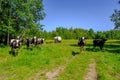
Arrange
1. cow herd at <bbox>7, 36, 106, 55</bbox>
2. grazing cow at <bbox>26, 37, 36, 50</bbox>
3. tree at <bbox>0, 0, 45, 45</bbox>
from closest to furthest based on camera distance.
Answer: cow herd at <bbox>7, 36, 106, 55</bbox>, grazing cow at <bbox>26, 37, 36, 50</bbox>, tree at <bbox>0, 0, 45, 45</bbox>

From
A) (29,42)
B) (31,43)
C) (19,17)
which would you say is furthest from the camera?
(19,17)

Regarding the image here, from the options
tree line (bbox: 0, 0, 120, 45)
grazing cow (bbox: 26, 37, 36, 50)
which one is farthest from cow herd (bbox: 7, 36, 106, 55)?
tree line (bbox: 0, 0, 120, 45)

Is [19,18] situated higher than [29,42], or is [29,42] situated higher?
[19,18]

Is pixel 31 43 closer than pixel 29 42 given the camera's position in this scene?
No

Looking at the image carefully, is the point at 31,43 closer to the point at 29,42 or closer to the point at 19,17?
the point at 29,42

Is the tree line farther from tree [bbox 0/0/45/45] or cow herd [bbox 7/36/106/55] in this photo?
cow herd [bbox 7/36/106/55]

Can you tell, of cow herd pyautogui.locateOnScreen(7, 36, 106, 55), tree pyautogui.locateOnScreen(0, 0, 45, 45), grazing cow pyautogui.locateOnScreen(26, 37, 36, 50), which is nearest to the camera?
cow herd pyautogui.locateOnScreen(7, 36, 106, 55)

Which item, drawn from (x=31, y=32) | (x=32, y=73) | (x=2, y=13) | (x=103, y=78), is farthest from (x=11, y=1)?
(x=103, y=78)

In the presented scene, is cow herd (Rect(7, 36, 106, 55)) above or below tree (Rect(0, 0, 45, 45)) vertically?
below

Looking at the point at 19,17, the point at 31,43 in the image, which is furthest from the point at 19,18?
the point at 31,43

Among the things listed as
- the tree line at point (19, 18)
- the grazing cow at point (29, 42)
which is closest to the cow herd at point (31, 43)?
the grazing cow at point (29, 42)

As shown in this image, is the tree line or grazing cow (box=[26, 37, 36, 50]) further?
the tree line

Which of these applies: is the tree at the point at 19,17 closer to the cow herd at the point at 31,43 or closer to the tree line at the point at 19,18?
the tree line at the point at 19,18

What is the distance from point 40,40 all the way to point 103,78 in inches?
975
